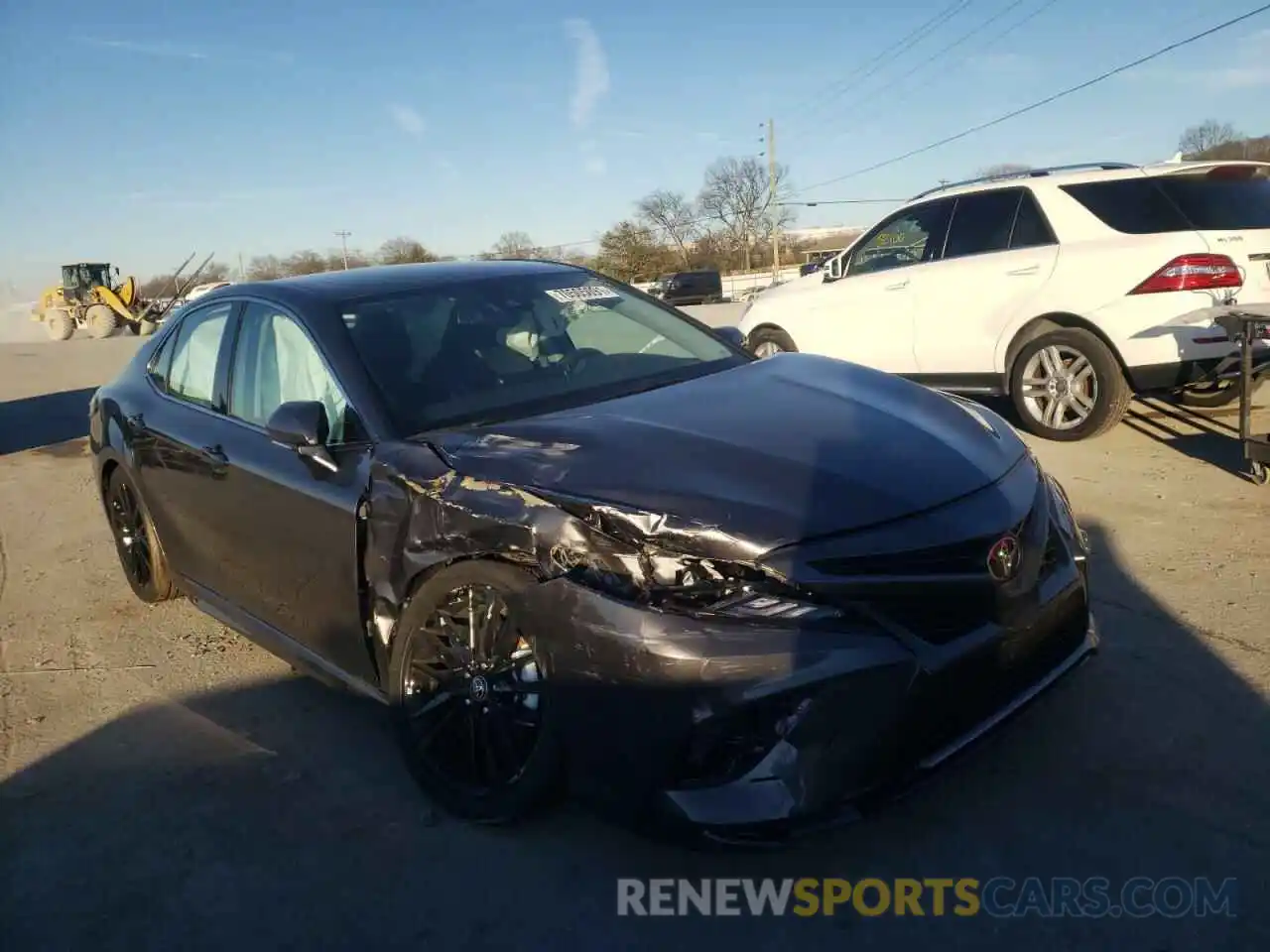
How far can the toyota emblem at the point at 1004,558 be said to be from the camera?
2.53 metres

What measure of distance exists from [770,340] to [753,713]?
696 cm

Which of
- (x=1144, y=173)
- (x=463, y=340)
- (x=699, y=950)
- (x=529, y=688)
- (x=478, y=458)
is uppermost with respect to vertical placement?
(x=1144, y=173)

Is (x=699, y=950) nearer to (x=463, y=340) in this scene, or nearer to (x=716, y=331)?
(x=463, y=340)

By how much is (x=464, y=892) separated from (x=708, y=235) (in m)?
71.1

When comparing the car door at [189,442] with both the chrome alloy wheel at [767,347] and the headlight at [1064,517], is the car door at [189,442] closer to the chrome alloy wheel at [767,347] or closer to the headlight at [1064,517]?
the headlight at [1064,517]

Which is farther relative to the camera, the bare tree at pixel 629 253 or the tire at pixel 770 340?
the bare tree at pixel 629 253

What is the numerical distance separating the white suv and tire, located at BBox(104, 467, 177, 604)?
535 cm

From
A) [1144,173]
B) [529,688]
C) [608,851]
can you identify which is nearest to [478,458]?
[529,688]

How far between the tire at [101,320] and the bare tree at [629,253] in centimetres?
2599

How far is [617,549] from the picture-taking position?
2.48m

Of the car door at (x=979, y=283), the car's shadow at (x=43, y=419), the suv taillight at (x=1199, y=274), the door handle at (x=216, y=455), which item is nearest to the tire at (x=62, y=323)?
the car's shadow at (x=43, y=419)

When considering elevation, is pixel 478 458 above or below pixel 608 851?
above

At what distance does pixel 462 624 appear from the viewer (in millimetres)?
2812

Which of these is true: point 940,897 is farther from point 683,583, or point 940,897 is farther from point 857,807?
point 683,583
